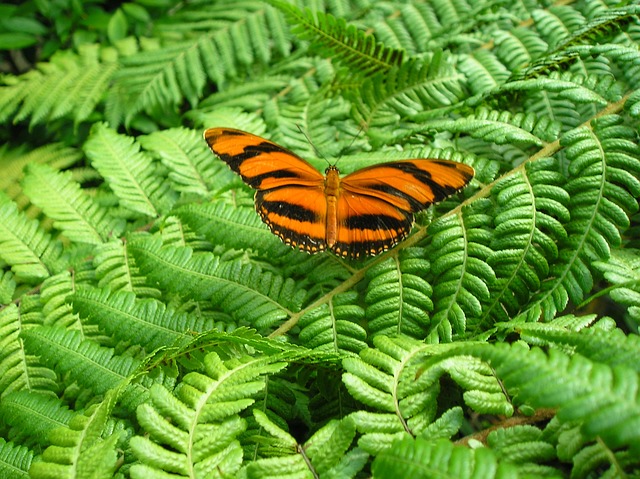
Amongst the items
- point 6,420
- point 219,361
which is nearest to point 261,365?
point 219,361

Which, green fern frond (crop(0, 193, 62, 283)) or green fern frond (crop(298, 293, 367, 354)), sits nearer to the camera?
green fern frond (crop(298, 293, 367, 354))

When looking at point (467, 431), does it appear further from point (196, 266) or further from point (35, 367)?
point (35, 367)

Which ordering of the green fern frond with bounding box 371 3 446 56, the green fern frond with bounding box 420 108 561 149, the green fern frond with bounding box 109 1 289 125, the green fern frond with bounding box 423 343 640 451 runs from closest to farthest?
the green fern frond with bounding box 423 343 640 451, the green fern frond with bounding box 420 108 561 149, the green fern frond with bounding box 371 3 446 56, the green fern frond with bounding box 109 1 289 125

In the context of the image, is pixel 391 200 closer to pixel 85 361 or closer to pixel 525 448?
pixel 525 448

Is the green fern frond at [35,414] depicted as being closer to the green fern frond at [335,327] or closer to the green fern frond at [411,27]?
the green fern frond at [335,327]

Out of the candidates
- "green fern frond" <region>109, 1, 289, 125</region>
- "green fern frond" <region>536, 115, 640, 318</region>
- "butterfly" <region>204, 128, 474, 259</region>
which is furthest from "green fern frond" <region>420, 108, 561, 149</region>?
"green fern frond" <region>109, 1, 289, 125</region>

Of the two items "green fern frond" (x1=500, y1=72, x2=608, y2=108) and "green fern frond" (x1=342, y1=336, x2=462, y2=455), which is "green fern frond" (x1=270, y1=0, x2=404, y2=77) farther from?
"green fern frond" (x1=342, y1=336, x2=462, y2=455)
